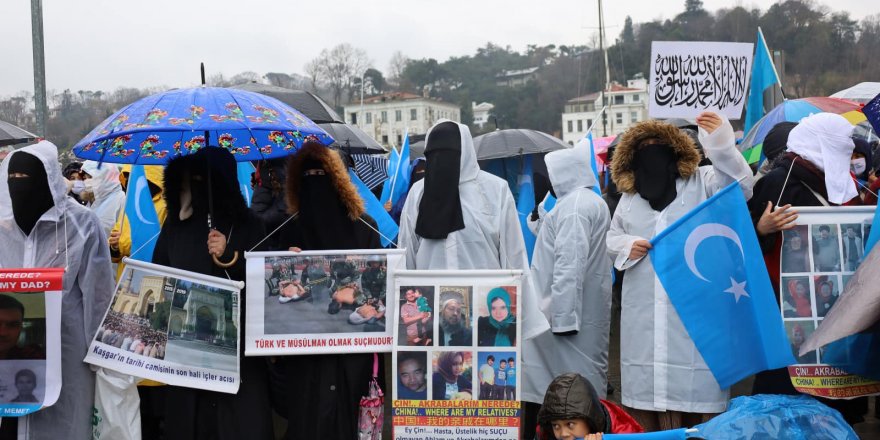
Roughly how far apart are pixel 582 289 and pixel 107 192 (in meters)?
4.21

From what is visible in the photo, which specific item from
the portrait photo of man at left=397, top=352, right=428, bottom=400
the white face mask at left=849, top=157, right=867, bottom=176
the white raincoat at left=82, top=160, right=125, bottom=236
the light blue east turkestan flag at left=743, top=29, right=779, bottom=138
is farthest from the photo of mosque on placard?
the light blue east turkestan flag at left=743, top=29, right=779, bottom=138

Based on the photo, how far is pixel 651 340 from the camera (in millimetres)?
5262

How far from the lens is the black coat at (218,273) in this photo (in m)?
5.10

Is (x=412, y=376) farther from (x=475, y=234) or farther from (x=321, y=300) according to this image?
(x=475, y=234)

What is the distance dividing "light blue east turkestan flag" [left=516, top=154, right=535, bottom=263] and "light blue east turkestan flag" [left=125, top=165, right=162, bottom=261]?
3706mm

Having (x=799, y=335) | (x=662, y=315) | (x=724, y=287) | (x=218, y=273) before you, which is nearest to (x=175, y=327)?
(x=218, y=273)

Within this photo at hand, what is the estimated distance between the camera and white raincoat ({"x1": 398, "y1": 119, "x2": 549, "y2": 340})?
5.45 m

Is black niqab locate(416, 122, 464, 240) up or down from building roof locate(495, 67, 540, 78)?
down

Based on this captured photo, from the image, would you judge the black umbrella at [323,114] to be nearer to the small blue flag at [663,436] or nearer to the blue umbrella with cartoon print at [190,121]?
the blue umbrella with cartoon print at [190,121]

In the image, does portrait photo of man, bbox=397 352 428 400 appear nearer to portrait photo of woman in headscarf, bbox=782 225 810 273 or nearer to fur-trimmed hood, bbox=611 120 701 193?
fur-trimmed hood, bbox=611 120 701 193

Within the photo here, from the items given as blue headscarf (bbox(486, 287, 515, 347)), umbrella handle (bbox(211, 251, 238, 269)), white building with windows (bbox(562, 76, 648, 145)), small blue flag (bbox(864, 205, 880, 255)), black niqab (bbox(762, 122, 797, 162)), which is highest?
white building with windows (bbox(562, 76, 648, 145))

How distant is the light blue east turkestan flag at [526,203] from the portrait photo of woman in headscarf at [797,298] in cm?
412

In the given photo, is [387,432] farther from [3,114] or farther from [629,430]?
[3,114]

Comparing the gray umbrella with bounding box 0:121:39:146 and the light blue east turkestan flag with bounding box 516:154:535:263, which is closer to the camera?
the light blue east turkestan flag with bounding box 516:154:535:263
